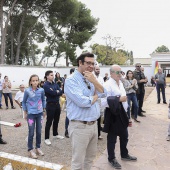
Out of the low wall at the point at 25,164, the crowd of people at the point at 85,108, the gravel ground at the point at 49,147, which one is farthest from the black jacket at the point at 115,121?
the low wall at the point at 25,164

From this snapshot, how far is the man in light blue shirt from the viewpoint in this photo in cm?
234

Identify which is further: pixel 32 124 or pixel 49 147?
pixel 49 147

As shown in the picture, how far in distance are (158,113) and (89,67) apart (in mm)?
6316

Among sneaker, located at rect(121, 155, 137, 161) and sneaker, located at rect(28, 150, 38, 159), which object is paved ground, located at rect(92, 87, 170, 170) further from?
sneaker, located at rect(28, 150, 38, 159)

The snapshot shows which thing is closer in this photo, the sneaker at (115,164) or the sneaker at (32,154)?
the sneaker at (115,164)

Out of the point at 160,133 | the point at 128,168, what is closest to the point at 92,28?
the point at 160,133

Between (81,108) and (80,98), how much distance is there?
6.6 inches

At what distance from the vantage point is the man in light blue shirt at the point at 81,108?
2.34 meters

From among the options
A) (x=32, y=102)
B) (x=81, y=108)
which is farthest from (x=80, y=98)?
(x=32, y=102)

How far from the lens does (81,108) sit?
2.39 m

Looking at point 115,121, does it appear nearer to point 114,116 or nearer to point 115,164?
point 114,116

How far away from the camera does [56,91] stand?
14.8 ft

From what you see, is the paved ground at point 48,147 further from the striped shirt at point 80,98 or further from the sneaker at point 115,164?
the striped shirt at point 80,98

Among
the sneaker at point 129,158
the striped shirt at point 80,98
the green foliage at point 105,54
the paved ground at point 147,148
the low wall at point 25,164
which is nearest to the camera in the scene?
the striped shirt at point 80,98
